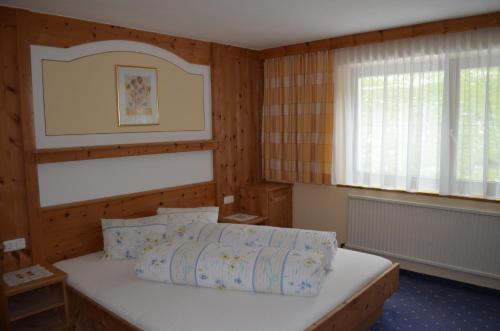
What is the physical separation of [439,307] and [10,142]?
361cm

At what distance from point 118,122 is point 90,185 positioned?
0.60 metres

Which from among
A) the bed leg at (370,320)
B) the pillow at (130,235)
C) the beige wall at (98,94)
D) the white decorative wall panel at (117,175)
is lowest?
the bed leg at (370,320)

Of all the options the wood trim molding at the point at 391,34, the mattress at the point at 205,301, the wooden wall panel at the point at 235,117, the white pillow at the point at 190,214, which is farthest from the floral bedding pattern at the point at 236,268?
the wood trim molding at the point at 391,34

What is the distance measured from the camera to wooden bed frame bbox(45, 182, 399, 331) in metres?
2.45

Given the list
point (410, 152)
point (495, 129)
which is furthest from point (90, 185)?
point (495, 129)

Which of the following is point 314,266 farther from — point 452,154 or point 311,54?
point 311,54

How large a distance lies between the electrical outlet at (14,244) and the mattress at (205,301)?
336mm

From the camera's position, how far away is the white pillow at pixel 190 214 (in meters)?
3.55

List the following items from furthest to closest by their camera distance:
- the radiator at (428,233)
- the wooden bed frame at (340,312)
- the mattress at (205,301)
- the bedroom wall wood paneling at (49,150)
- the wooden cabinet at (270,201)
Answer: the wooden cabinet at (270,201) < the radiator at (428,233) < the bedroom wall wood paneling at (49,150) < the wooden bed frame at (340,312) < the mattress at (205,301)

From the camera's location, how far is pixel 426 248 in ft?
12.4

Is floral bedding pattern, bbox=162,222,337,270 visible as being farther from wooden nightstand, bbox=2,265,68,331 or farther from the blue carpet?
wooden nightstand, bbox=2,265,68,331

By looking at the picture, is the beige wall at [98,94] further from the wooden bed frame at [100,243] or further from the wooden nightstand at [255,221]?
the wooden nightstand at [255,221]

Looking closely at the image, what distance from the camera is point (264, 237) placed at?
10.1 ft

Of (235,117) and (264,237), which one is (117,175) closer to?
(264,237)
